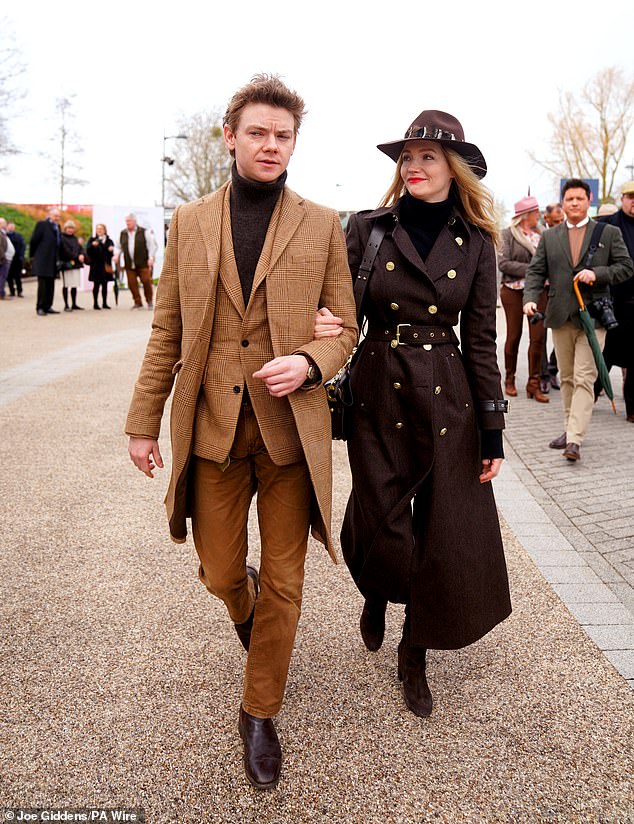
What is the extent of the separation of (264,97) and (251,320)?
726 mm

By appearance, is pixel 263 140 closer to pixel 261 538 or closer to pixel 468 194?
pixel 468 194

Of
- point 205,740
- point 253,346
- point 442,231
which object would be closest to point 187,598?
point 205,740

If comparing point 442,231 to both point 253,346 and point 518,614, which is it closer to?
point 253,346

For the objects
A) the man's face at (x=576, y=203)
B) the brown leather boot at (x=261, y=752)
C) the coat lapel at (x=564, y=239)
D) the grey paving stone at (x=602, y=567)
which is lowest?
the brown leather boot at (x=261, y=752)

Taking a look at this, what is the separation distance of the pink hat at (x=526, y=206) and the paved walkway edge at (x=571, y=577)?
14.7ft

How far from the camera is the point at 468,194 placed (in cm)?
322

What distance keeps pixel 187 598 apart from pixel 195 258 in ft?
6.60

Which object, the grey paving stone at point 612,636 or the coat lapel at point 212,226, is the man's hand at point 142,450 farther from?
the grey paving stone at point 612,636

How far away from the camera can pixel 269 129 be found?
8.95 feet

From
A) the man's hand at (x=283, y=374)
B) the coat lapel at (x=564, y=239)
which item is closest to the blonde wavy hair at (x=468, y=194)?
the man's hand at (x=283, y=374)

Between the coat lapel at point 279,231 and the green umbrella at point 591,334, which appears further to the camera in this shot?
the green umbrella at point 591,334

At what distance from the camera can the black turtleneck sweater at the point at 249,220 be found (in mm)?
2840
